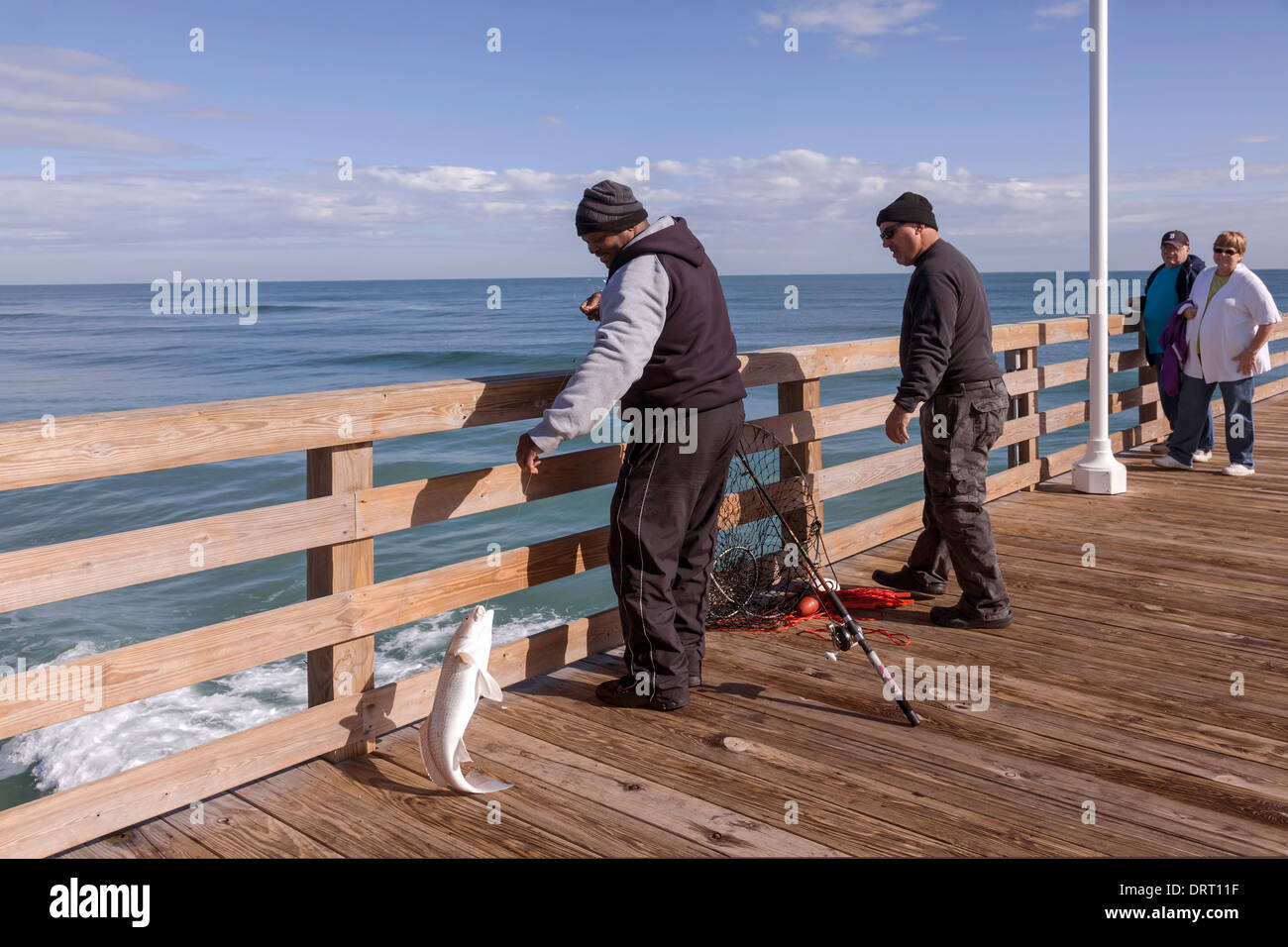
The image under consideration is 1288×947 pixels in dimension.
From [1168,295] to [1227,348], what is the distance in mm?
731

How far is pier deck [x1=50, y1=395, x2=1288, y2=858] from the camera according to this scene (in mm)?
2670

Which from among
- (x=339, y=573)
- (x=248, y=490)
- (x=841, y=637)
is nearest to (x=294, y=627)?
(x=339, y=573)

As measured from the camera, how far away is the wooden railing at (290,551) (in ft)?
8.27

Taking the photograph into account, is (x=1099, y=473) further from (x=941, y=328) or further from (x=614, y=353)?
(x=614, y=353)

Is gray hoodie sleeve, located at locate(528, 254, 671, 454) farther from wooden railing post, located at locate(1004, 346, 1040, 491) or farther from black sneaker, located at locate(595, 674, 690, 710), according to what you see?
wooden railing post, located at locate(1004, 346, 1040, 491)

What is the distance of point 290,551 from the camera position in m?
2.88

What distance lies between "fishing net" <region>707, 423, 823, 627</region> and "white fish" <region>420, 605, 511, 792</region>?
1.68 meters

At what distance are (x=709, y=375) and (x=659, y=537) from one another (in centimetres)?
A: 57

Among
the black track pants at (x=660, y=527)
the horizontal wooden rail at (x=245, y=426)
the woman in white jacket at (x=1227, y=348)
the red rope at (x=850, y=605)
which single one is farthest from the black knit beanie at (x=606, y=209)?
the woman in white jacket at (x=1227, y=348)

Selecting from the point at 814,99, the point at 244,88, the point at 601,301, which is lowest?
the point at 601,301

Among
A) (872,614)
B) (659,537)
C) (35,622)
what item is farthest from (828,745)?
(35,622)

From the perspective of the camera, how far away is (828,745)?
326 centimetres

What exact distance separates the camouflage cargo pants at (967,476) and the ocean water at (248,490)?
2.01 metres
